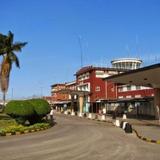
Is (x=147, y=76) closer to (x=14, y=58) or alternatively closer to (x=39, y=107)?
(x=39, y=107)

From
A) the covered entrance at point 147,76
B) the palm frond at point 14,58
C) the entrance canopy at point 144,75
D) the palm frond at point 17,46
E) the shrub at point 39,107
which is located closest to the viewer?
→ the shrub at point 39,107

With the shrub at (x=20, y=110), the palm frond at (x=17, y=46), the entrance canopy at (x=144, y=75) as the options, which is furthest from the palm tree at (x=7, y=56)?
the shrub at (x=20, y=110)

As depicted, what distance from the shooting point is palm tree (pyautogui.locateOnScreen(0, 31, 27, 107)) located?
63938 mm

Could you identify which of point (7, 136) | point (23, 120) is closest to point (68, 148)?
point (7, 136)

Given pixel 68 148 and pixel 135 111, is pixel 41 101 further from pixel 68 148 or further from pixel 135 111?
pixel 135 111

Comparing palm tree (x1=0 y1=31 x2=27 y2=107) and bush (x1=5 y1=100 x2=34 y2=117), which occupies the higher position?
palm tree (x1=0 y1=31 x2=27 y2=107)

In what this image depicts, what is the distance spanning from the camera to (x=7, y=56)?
6606cm

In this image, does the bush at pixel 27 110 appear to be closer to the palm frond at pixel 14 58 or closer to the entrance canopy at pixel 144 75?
the entrance canopy at pixel 144 75

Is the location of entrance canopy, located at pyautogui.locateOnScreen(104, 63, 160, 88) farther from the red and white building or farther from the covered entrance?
the red and white building

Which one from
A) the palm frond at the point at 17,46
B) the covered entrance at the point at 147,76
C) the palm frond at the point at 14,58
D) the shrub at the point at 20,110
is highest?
the palm frond at the point at 17,46

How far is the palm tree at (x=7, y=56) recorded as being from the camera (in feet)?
210

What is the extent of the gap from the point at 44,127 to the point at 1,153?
1820 cm

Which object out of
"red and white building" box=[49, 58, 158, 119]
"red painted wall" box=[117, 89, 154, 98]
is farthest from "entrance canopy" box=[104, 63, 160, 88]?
"red painted wall" box=[117, 89, 154, 98]

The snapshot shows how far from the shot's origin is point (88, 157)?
16.8 metres
